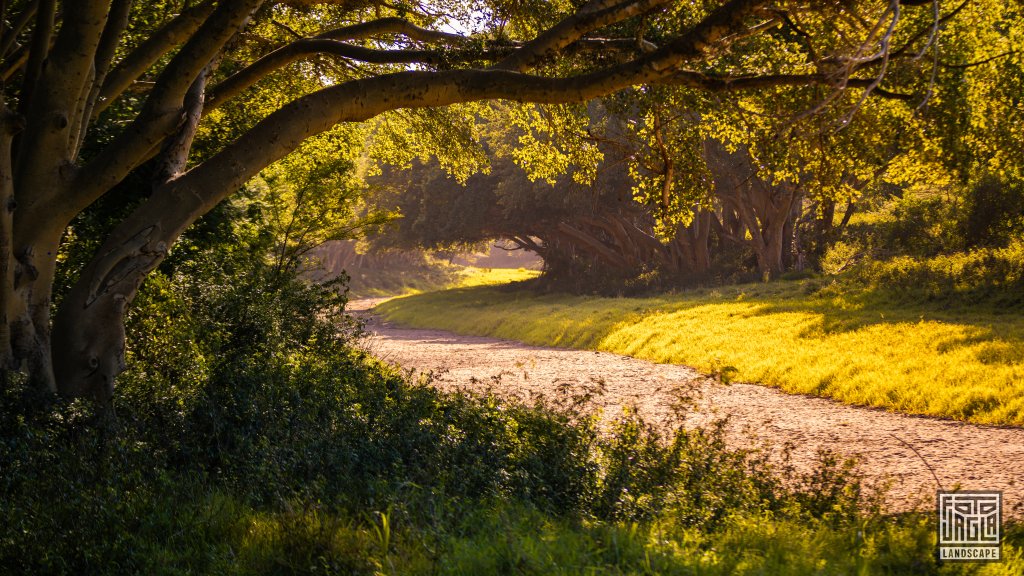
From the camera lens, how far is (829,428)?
11.1 metres

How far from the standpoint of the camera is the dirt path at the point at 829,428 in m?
8.25

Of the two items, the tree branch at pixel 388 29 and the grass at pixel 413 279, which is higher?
the tree branch at pixel 388 29

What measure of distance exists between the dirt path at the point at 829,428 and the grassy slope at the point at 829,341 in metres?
0.58

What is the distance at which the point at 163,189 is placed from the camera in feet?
25.5

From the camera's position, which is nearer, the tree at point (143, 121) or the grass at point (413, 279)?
the tree at point (143, 121)

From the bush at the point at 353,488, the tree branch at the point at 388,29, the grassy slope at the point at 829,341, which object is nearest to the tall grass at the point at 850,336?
the grassy slope at the point at 829,341

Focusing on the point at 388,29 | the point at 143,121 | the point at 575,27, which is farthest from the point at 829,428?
the point at 143,121

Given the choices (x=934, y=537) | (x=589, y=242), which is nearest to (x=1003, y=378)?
(x=934, y=537)

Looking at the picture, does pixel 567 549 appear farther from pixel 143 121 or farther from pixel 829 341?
pixel 829 341

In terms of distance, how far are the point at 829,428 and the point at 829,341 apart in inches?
249

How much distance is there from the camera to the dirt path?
27.1ft

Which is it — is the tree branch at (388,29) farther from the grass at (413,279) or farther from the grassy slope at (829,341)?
the grass at (413,279)

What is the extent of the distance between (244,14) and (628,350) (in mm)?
16093

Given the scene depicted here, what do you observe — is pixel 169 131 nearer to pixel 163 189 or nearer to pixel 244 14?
pixel 163 189
